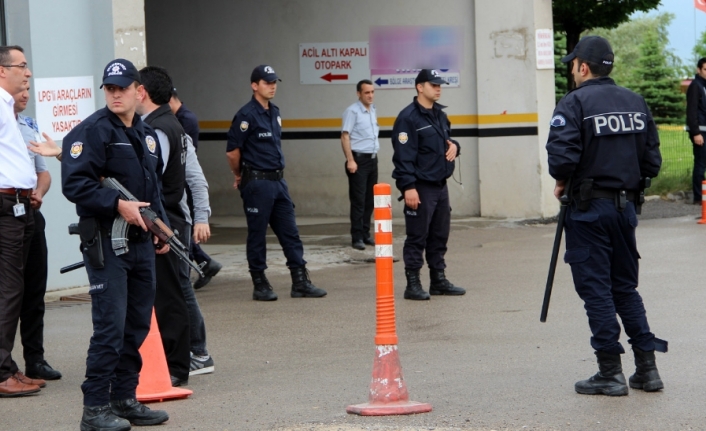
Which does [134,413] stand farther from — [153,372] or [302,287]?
[302,287]

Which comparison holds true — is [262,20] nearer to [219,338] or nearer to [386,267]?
[219,338]

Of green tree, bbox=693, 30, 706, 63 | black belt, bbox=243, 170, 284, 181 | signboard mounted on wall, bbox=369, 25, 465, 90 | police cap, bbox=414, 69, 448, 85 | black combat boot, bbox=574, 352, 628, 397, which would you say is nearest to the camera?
black combat boot, bbox=574, 352, 628, 397

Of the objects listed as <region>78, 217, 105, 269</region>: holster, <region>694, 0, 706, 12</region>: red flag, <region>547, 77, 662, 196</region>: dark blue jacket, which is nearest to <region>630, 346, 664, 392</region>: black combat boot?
<region>547, 77, 662, 196</region>: dark blue jacket

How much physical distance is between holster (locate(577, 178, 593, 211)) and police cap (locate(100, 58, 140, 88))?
103 inches

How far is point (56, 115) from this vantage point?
33.9ft

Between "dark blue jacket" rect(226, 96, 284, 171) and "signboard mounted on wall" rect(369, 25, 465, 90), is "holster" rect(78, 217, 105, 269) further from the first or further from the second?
"signboard mounted on wall" rect(369, 25, 465, 90)

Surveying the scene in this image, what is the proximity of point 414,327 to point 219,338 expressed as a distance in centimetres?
156

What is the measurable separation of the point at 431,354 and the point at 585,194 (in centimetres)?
189

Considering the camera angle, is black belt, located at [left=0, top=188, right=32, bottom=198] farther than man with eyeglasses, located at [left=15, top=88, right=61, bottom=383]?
No

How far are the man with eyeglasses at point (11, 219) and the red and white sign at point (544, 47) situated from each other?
10.00 metres

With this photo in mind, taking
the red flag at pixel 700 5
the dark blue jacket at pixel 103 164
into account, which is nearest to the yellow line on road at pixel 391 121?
the red flag at pixel 700 5

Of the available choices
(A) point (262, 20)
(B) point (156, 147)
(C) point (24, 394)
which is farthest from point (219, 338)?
(A) point (262, 20)

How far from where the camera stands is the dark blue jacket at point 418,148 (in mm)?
10031

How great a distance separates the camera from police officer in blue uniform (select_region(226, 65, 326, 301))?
33.4 ft
